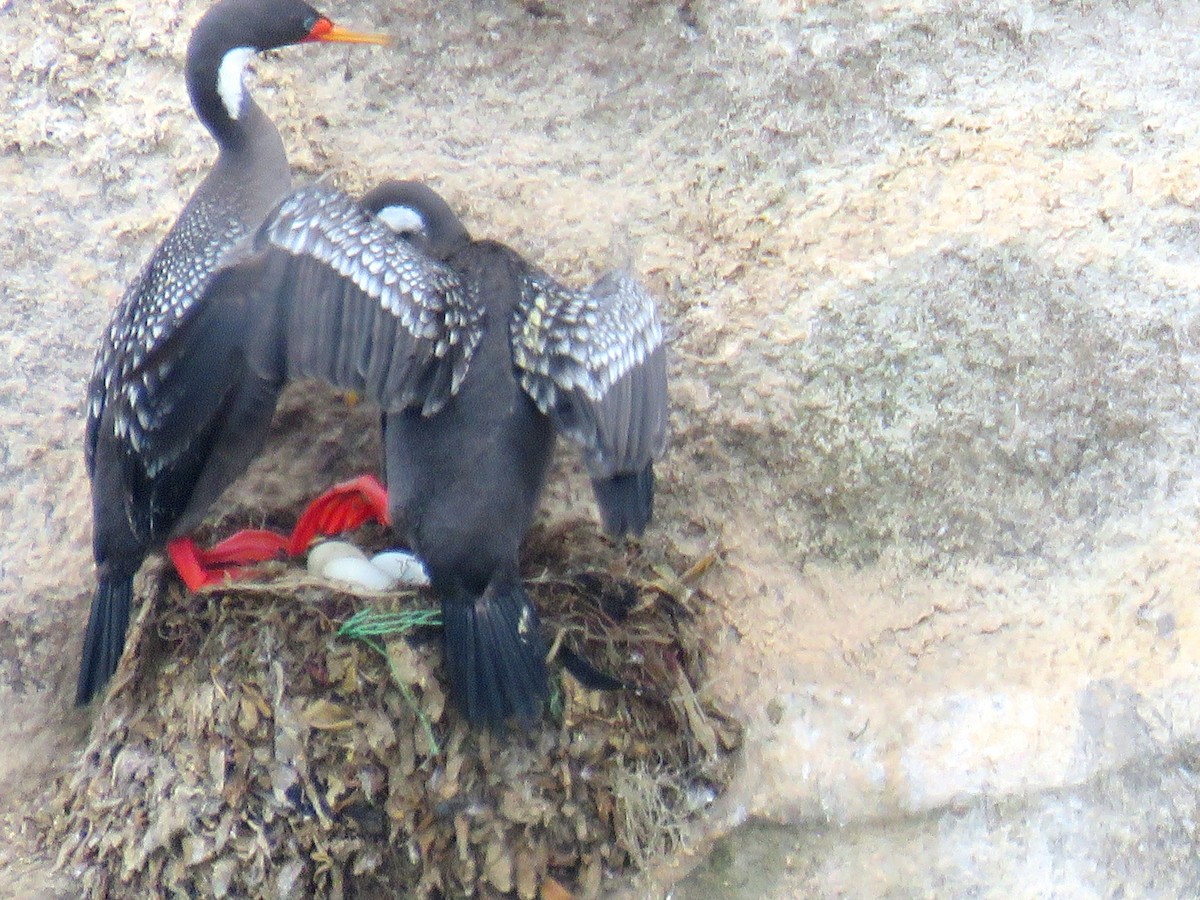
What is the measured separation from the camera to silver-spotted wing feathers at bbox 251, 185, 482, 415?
3.05 metres

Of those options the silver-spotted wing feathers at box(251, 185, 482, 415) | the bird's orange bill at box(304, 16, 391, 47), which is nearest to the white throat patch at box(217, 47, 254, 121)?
the bird's orange bill at box(304, 16, 391, 47)

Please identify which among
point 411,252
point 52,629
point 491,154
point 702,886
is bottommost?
point 702,886

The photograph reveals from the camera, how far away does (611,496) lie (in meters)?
3.40

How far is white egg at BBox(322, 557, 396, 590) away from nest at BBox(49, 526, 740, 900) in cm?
11

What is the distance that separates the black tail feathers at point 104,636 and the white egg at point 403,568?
57 cm

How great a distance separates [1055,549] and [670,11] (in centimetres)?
171

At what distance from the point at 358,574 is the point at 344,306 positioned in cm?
79

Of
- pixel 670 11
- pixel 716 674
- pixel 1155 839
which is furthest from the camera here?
pixel 670 11

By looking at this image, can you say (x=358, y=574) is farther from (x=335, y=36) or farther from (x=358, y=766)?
(x=335, y=36)

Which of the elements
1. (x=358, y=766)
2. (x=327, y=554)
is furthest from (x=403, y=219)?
(x=358, y=766)

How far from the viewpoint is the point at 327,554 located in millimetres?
3668

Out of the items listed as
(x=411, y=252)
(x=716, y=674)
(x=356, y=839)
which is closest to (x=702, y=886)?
(x=716, y=674)

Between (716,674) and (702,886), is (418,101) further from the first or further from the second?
(702,886)

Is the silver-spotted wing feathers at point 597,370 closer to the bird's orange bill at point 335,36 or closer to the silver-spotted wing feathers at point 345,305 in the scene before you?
the silver-spotted wing feathers at point 345,305
